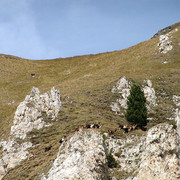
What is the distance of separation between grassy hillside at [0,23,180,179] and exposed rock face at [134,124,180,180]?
628 cm

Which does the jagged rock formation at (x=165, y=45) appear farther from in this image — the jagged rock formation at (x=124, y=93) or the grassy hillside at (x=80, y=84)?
the jagged rock formation at (x=124, y=93)

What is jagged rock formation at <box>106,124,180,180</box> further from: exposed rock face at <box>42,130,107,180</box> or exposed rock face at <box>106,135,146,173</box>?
exposed rock face at <box>42,130,107,180</box>

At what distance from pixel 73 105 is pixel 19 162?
54.3 ft

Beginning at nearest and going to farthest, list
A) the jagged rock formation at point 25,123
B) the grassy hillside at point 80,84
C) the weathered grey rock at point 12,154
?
1. the weathered grey rock at point 12,154
2. the jagged rock formation at point 25,123
3. the grassy hillside at point 80,84

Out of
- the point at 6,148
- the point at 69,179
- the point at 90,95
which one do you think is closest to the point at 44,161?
the point at 69,179

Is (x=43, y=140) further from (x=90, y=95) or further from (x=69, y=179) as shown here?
(x=90, y=95)

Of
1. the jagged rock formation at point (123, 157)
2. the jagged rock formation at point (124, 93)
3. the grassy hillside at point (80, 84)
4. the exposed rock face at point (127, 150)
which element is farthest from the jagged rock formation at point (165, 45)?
the jagged rock formation at point (123, 157)

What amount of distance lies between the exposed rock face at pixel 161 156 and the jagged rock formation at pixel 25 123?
1731cm

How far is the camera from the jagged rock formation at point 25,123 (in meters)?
34.7

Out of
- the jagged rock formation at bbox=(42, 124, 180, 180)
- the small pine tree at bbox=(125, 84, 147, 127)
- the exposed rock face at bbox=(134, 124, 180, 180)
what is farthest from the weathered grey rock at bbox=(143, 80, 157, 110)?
the exposed rock face at bbox=(134, 124, 180, 180)

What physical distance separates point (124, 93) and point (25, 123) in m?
23.4

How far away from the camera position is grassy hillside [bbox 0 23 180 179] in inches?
1446

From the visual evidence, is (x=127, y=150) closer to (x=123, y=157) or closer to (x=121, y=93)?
(x=123, y=157)

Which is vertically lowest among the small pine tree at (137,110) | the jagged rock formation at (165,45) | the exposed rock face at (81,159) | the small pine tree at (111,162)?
the small pine tree at (111,162)
